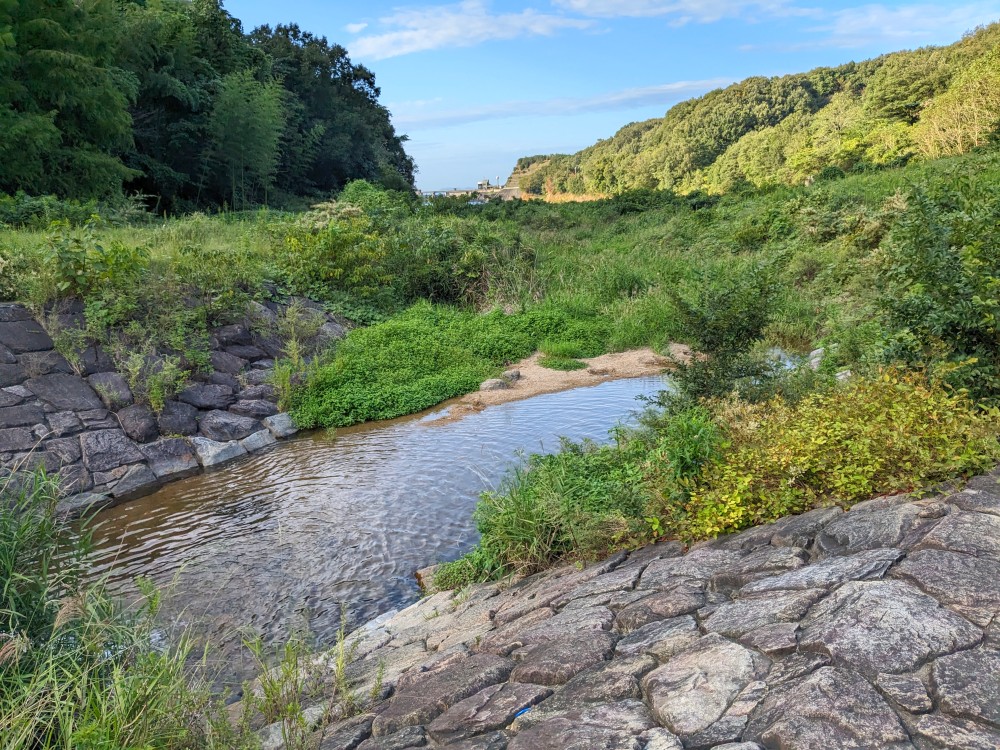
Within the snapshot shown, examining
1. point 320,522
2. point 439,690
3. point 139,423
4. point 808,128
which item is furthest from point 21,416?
point 808,128

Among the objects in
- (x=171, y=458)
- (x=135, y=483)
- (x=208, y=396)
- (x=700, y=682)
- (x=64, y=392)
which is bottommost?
→ (x=135, y=483)

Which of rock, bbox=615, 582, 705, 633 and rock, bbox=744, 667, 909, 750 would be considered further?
rock, bbox=615, 582, 705, 633

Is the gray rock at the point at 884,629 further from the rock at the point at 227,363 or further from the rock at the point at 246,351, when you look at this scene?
the rock at the point at 246,351

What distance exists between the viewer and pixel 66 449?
7.23m

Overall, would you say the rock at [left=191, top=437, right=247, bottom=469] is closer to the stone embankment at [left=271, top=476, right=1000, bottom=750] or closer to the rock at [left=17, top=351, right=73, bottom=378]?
the rock at [left=17, top=351, right=73, bottom=378]

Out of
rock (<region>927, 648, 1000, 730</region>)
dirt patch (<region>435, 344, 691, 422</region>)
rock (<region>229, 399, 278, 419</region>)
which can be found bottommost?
dirt patch (<region>435, 344, 691, 422</region>)

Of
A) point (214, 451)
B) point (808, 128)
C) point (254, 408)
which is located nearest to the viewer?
point (214, 451)

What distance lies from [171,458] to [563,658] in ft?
20.2

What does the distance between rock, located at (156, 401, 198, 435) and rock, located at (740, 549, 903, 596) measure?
6941mm

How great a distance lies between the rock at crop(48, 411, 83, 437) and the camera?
7.40m

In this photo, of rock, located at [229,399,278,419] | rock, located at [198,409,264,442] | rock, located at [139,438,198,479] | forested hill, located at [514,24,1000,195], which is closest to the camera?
rock, located at [139,438,198,479]

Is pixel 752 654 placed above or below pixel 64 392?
below

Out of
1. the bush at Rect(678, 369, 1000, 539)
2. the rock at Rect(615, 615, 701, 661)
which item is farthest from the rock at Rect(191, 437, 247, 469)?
the rock at Rect(615, 615, 701, 661)

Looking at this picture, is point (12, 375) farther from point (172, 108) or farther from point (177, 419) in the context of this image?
point (172, 108)
